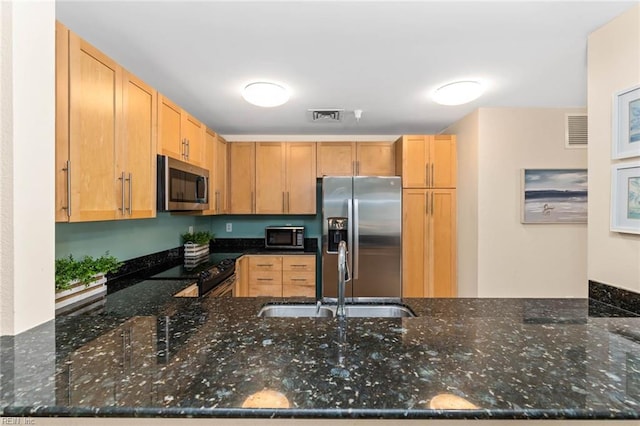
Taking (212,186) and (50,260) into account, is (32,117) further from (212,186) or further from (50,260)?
(212,186)

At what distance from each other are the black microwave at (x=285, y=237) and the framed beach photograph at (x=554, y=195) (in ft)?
7.92

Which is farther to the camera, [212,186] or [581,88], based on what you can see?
[212,186]

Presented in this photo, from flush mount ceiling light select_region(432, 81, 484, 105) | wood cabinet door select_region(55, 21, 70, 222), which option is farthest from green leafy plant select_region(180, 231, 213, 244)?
flush mount ceiling light select_region(432, 81, 484, 105)

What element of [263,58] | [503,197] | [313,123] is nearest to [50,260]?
[263,58]

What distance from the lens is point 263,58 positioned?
6.42 ft

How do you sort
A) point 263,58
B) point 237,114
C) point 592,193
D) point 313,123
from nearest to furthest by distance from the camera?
1. point 592,193
2. point 263,58
3. point 237,114
4. point 313,123

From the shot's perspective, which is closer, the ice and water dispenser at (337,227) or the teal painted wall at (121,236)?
the teal painted wall at (121,236)

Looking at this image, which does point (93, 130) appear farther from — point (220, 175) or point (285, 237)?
point (285, 237)

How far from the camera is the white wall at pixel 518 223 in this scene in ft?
9.39

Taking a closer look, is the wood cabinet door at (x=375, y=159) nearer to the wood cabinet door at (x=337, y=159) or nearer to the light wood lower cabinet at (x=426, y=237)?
the wood cabinet door at (x=337, y=159)

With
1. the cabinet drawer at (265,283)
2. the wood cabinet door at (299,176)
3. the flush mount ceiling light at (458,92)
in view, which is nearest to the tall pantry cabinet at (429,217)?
the flush mount ceiling light at (458,92)

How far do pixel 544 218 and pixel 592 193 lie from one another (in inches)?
54.7

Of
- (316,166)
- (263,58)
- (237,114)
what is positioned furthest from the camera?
(316,166)

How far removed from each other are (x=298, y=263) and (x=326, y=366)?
2.86 meters
